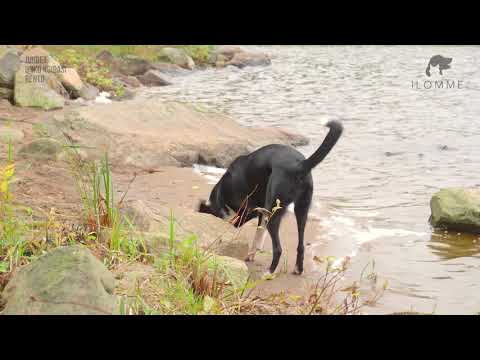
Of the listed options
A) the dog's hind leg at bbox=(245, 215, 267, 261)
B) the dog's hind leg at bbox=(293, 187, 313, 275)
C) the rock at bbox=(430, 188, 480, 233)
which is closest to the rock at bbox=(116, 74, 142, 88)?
the rock at bbox=(430, 188, 480, 233)

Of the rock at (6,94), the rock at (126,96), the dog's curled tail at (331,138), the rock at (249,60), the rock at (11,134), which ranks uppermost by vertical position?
the dog's curled tail at (331,138)

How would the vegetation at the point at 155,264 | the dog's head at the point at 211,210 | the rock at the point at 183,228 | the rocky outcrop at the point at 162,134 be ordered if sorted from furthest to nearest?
the rocky outcrop at the point at 162,134 → the dog's head at the point at 211,210 → the rock at the point at 183,228 → the vegetation at the point at 155,264

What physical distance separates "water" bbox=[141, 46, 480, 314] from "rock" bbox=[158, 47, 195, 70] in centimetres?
82

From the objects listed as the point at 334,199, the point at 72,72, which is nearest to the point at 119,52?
the point at 72,72

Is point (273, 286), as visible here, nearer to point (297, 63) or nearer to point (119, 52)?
point (119, 52)

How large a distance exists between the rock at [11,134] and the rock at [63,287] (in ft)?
15.4

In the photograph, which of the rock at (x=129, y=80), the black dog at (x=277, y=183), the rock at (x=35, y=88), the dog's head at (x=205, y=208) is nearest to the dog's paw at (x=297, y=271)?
the black dog at (x=277, y=183)

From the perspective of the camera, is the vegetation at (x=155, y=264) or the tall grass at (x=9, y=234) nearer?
the vegetation at (x=155, y=264)

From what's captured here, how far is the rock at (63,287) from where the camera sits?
2822 millimetres

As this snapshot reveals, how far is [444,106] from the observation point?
1354 cm

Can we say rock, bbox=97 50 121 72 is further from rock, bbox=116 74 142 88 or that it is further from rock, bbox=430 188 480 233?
rock, bbox=430 188 480 233

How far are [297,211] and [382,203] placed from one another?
263cm

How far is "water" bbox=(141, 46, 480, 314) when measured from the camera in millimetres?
5574

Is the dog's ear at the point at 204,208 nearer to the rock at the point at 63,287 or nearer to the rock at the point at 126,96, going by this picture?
the rock at the point at 63,287
